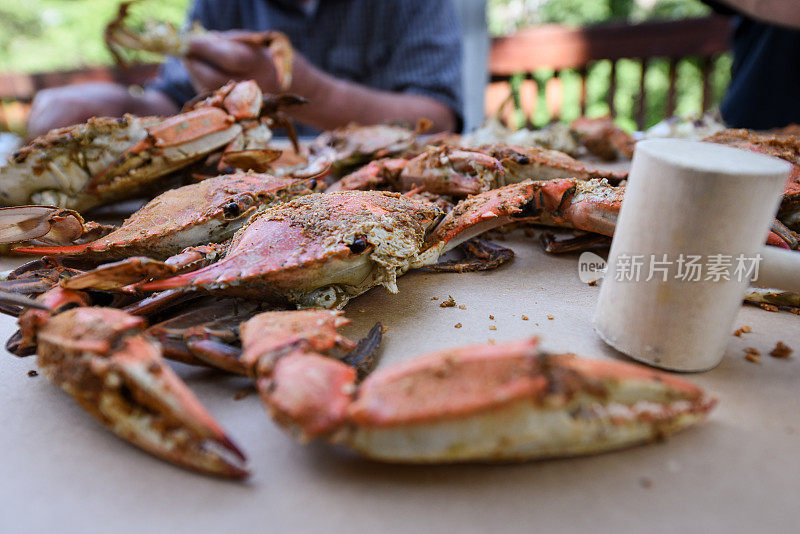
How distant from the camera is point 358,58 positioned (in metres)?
3.35

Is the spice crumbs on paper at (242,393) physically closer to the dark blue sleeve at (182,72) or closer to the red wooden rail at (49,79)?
the dark blue sleeve at (182,72)

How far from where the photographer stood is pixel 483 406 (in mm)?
585

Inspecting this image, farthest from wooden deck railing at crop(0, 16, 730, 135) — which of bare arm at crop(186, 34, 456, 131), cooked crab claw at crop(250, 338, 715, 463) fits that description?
cooked crab claw at crop(250, 338, 715, 463)

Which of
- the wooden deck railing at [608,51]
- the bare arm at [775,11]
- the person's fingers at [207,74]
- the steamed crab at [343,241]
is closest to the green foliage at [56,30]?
the wooden deck railing at [608,51]

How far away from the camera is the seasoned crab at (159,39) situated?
6.50 feet

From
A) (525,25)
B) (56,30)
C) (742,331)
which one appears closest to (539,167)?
(742,331)

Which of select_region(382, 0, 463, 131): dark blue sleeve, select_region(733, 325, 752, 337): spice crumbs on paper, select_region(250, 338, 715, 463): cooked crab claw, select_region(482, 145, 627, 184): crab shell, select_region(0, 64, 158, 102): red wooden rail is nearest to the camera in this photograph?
select_region(250, 338, 715, 463): cooked crab claw

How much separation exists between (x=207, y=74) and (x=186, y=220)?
4.61ft

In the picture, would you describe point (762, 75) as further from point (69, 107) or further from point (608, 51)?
point (69, 107)

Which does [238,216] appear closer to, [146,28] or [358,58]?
[146,28]

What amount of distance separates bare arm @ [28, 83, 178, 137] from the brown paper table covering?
238 cm

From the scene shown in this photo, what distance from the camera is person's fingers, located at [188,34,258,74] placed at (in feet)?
7.14

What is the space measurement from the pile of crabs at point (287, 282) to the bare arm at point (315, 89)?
0.69 meters

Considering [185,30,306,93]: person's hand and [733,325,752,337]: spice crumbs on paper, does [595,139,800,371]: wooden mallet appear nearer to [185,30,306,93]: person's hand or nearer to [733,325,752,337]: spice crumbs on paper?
[733,325,752,337]: spice crumbs on paper
